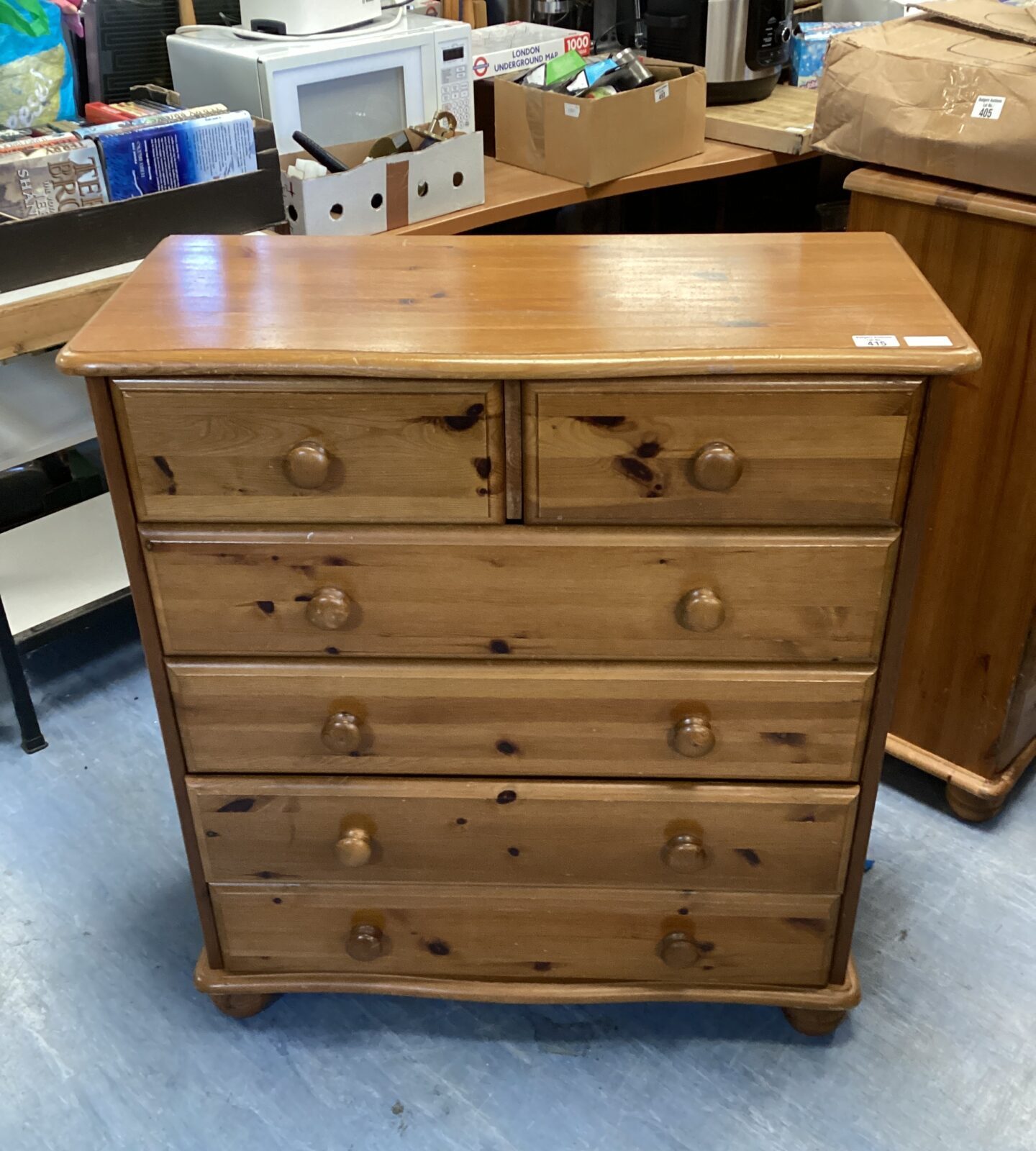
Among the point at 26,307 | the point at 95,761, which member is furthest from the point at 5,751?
the point at 26,307

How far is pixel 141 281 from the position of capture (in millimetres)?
1104

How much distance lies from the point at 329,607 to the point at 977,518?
0.90 metres

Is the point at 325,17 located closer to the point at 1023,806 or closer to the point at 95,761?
the point at 95,761

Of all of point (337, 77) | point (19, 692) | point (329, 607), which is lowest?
point (19, 692)

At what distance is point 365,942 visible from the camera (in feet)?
4.19

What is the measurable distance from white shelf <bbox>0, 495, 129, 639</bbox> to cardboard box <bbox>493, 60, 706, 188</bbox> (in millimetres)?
999

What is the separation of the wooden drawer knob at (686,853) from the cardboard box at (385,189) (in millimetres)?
973

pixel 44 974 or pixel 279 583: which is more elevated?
pixel 279 583

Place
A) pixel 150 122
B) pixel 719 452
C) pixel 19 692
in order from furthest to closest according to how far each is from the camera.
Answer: pixel 19 692, pixel 150 122, pixel 719 452

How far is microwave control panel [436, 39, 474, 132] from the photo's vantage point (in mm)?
1842

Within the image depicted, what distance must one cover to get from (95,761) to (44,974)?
1.35ft

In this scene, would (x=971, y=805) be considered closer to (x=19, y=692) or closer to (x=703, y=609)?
(x=703, y=609)

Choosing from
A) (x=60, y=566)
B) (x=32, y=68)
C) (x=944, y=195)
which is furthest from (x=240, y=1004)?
(x=32, y=68)

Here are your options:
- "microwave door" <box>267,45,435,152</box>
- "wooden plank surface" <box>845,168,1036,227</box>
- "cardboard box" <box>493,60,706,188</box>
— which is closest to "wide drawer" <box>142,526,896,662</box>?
"wooden plank surface" <box>845,168,1036,227</box>
